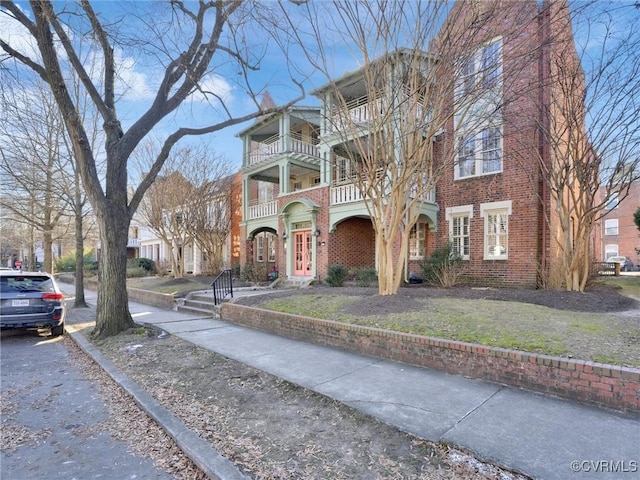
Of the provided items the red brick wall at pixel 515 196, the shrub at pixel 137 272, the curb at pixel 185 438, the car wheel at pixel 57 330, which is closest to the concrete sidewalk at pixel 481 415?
the curb at pixel 185 438

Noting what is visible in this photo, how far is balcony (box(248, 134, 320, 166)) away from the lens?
56.5ft

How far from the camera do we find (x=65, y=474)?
287 cm

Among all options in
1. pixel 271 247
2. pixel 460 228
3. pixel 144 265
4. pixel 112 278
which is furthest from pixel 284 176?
pixel 144 265

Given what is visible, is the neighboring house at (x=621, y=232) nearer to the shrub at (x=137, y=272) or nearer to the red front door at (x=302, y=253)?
the red front door at (x=302, y=253)

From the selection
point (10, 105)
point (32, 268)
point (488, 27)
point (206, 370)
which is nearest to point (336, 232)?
point (488, 27)

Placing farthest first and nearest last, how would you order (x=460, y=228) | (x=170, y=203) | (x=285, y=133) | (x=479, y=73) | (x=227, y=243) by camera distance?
(x=227, y=243) → (x=170, y=203) → (x=285, y=133) → (x=460, y=228) → (x=479, y=73)

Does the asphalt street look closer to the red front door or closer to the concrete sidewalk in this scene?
the concrete sidewalk

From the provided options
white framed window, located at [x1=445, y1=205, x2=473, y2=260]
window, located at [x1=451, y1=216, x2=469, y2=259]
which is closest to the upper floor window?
white framed window, located at [x1=445, y1=205, x2=473, y2=260]

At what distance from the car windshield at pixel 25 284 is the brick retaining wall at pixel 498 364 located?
6.10 meters

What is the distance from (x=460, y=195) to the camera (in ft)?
44.4

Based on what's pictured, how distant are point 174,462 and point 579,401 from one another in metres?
4.25

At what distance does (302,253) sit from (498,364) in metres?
12.3

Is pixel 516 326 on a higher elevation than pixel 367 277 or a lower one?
lower

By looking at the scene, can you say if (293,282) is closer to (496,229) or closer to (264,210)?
(264,210)
